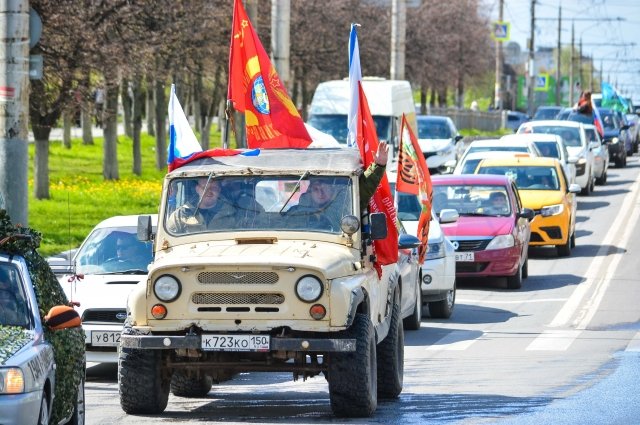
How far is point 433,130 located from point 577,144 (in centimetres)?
603

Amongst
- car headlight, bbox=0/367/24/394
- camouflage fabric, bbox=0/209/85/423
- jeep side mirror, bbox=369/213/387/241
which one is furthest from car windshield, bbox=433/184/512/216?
car headlight, bbox=0/367/24/394

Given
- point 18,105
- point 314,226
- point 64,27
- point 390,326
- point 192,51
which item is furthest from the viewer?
point 192,51

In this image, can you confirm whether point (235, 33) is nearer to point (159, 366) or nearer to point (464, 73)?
point (159, 366)

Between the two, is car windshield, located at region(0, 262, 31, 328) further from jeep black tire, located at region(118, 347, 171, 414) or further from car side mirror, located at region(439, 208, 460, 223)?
car side mirror, located at region(439, 208, 460, 223)

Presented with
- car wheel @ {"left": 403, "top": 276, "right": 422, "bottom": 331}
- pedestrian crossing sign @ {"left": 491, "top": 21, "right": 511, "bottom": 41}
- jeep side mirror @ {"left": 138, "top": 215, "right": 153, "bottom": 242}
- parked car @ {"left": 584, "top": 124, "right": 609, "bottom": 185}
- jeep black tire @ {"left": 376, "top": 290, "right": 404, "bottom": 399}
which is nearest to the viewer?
jeep side mirror @ {"left": 138, "top": 215, "right": 153, "bottom": 242}

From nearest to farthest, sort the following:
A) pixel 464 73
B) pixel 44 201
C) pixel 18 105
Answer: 1. pixel 18 105
2. pixel 44 201
3. pixel 464 73

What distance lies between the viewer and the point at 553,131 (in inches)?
1708

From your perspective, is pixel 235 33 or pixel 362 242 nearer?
pixel 362 242

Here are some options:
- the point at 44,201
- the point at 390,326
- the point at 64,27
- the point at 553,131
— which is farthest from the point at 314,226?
the point at 553,131

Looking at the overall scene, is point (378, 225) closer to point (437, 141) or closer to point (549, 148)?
point (549, 148)

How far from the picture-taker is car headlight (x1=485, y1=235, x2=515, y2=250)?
23688 millimetres

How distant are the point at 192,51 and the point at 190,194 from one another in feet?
92.1

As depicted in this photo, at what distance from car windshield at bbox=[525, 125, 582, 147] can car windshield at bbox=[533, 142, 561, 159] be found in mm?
4818

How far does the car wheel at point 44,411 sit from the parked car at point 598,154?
3551 cm
